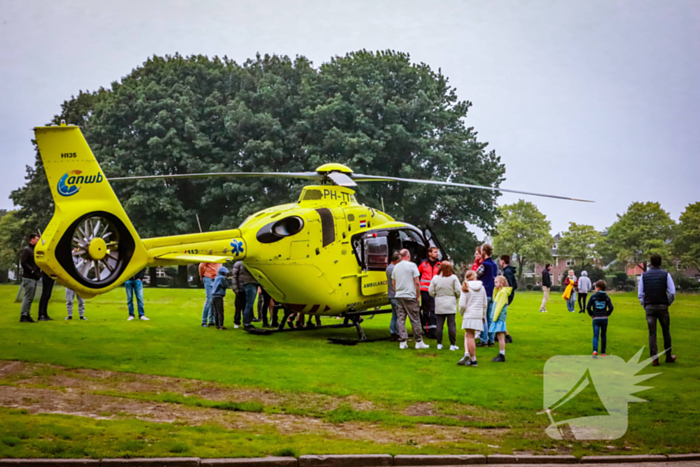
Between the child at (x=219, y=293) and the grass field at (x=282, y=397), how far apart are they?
1090 millimetres

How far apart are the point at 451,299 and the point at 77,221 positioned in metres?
7.03

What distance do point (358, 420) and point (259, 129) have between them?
29773mm

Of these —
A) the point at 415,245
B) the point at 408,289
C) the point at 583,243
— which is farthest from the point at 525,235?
the point at 408,289

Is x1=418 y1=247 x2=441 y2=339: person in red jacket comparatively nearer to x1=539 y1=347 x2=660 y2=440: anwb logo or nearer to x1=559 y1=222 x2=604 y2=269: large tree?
x1=539 y1=347 x2=660 y2=440: anwb logo

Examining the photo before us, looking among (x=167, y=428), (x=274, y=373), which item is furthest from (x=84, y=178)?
(x=167, y=428)

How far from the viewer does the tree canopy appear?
114ft

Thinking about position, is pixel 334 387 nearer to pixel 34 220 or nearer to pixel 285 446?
pixel 285 446

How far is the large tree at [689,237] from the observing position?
54.7 m

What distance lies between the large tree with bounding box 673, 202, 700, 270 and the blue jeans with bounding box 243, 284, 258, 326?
50.7 m

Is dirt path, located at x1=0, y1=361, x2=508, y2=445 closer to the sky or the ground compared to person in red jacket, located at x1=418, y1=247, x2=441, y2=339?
closer to the ground

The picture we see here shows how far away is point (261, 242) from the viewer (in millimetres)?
13422

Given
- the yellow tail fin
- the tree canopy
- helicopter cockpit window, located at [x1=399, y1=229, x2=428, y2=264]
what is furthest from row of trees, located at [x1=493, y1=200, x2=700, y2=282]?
the yellow tail fin

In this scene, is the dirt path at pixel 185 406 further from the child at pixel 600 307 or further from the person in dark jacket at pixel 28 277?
the person in dark jacket at pixel 28 277

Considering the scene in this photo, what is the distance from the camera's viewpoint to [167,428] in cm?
692
